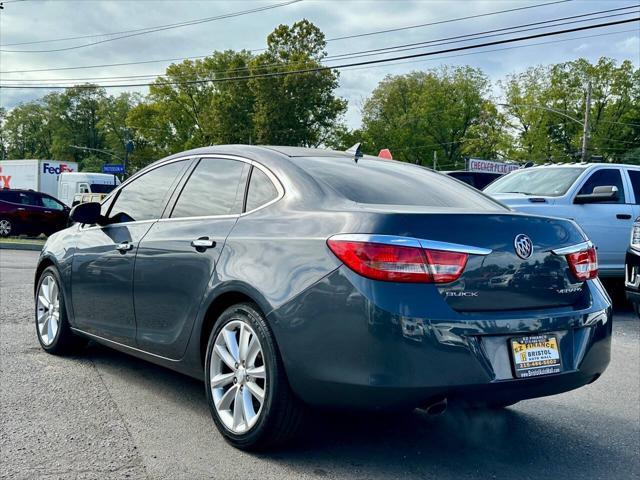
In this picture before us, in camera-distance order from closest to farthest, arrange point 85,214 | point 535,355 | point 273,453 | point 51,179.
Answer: point 535,355, point 273,453, point 85,214, point 51,179

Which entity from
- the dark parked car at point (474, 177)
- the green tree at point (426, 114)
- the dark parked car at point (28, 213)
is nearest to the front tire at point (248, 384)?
the dark parked car at point (474, 177)

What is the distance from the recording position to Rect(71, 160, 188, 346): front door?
4.48 meters

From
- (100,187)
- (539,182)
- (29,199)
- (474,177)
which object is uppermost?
(100,187)

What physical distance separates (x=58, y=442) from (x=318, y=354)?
1.52m

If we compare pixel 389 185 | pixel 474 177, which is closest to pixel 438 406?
pixel 389 185

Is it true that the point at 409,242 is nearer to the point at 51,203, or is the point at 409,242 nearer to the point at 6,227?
the point at 6,227

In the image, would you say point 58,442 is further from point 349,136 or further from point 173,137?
point 173,137

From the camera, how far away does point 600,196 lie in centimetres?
873

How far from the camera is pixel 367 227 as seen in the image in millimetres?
3096

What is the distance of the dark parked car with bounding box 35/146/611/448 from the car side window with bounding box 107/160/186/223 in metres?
0.16

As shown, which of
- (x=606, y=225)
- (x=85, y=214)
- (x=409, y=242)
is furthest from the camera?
(x=606, y=225)

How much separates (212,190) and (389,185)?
108cm

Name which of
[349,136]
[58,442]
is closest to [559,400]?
[58,442]

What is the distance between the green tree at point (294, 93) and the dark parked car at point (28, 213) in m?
27.3
